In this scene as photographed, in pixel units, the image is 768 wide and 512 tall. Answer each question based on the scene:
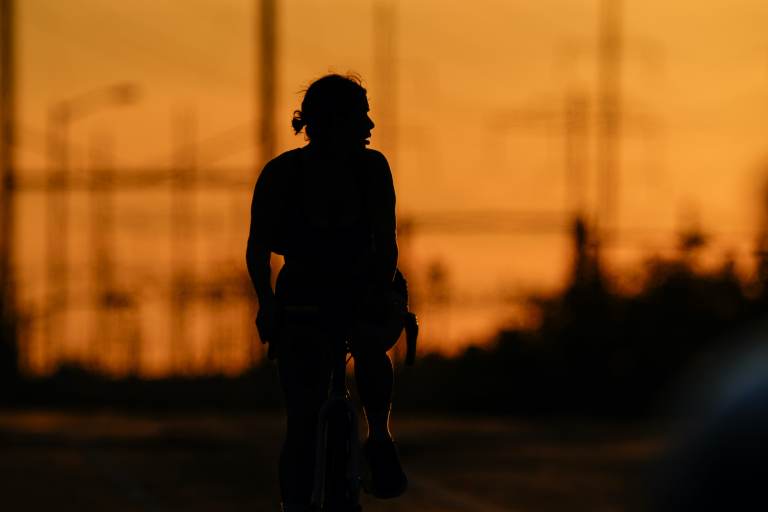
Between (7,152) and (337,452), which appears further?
(7,152)

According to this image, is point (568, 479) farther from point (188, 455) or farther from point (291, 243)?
point (291, 243)

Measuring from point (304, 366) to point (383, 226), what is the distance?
1.72 ft

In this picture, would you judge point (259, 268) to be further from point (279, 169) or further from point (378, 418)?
point (378, 418)

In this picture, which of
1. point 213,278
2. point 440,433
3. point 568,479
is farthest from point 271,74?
point 213,278

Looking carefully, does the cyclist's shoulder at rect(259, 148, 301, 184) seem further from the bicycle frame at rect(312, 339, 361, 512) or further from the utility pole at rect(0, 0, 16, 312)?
the utility pole at rect(0, 0, 16, 312)

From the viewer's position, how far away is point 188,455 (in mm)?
18312

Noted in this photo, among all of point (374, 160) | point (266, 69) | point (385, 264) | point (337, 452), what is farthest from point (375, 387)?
point (266, 69)

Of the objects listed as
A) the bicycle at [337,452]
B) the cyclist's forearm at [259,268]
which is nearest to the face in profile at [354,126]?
the cyclist's forearm at [259,268]

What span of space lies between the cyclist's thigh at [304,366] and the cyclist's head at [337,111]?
64 centimetres

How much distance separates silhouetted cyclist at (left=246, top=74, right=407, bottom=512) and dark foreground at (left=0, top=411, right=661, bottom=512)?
107 inches

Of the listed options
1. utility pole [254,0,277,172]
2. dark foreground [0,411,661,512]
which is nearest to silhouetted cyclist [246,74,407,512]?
dark foreground [0,411,661,512]

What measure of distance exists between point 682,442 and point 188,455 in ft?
46.8

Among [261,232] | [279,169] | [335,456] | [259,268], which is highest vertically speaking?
[279,169]

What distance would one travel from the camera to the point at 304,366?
6914 millimetres
